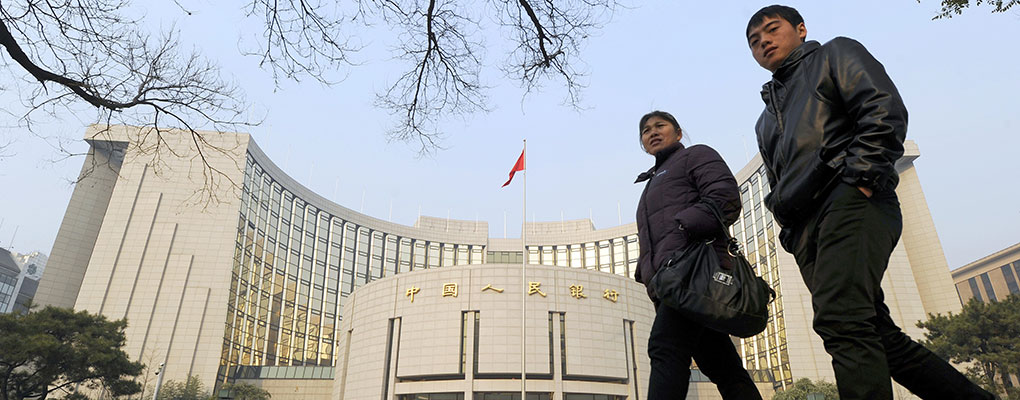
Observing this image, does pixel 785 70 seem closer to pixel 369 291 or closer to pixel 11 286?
pixel 369 291

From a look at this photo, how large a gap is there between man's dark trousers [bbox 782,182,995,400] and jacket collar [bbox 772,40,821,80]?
22.3 inches

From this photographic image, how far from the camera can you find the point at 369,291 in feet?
108

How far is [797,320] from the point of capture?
3709 centimetres

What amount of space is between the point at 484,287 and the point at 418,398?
6.99 metres

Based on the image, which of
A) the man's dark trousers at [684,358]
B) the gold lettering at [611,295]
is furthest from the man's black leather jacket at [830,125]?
the gold lettering at [611,295]

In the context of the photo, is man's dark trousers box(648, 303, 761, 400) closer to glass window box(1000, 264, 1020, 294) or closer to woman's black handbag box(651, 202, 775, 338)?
woman's black handbag box(651, 202, 775, 338)

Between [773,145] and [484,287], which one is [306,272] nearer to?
[484,287]

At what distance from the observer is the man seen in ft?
4.71

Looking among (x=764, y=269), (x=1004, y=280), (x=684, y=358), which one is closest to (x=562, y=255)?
(x=764, y=269)

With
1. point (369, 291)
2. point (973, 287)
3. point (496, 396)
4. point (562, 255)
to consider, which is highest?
point (562, 255)

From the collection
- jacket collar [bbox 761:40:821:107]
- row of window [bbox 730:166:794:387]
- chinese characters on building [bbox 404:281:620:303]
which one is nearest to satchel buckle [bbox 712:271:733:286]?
jacket collar [bbox 761:40:821:107]

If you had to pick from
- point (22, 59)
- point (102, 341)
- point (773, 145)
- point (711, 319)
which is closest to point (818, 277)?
point (711, 319)

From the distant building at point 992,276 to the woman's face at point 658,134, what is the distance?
68818 millimetres

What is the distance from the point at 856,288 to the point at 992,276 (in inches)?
3071
